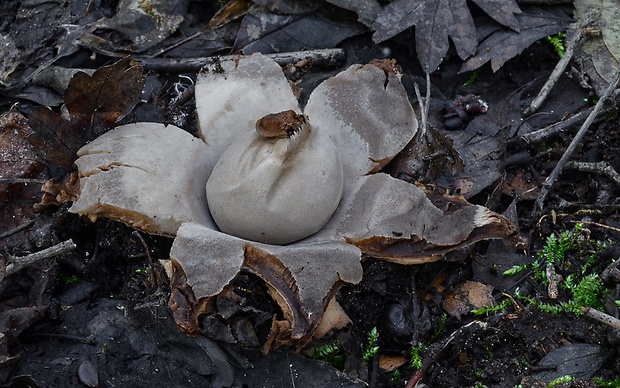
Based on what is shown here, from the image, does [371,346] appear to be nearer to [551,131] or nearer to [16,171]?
[551,131]

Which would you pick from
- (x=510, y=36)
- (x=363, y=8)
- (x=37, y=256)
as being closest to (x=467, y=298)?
(x=510, y=36)

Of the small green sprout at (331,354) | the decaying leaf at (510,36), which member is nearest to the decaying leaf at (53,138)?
the small green sprout at (331,354)

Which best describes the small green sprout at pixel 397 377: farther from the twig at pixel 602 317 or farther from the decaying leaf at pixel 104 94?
the decaying leaf at pixel 104 94

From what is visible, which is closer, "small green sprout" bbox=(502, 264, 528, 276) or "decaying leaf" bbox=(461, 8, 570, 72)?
"small green sprout" bbox=(502, 264, 528, 276)

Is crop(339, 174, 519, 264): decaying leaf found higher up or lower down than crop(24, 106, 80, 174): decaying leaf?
lower down

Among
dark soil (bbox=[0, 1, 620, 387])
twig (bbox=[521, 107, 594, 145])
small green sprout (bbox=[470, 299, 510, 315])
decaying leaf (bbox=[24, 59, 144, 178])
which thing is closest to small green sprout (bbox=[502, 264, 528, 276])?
dark soil (bbox=[0, 1, 620, 387])

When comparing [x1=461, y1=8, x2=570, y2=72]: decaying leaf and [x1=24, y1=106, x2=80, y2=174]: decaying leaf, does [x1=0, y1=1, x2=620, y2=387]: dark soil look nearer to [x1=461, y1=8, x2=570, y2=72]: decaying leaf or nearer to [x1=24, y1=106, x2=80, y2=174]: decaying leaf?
[x1=24, y1=106, x2=80, y2=174]: decaying leaf
